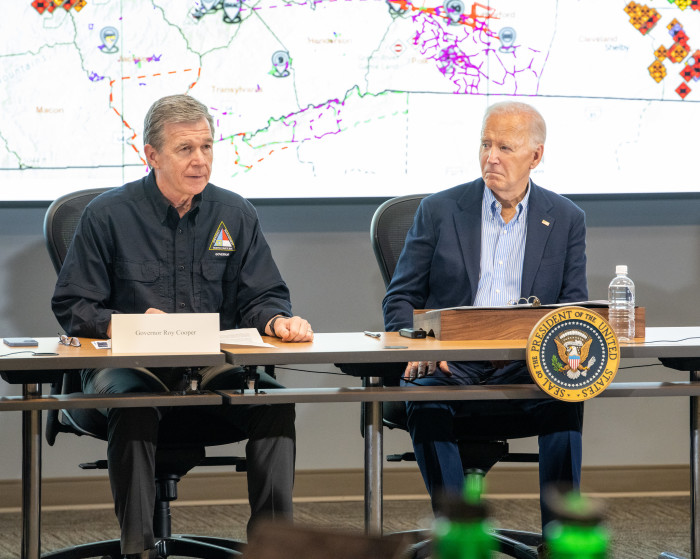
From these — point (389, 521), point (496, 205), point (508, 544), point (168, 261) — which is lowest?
point (389, 521)

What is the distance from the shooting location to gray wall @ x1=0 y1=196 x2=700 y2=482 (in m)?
3.33

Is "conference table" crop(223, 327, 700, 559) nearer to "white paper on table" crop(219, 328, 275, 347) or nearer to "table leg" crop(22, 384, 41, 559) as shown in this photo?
"white paper on table" crop(219, 328, 275, 347)

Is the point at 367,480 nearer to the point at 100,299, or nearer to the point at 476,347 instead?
the point at 476,347

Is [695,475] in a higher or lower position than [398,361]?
lower

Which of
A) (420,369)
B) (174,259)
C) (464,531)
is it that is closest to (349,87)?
(174,259)

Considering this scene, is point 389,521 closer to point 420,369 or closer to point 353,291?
point 353,291

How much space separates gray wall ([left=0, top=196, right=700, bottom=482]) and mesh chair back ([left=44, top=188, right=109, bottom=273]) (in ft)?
2.20

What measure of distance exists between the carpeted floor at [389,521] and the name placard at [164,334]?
4.21ft

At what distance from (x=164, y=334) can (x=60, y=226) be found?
0.91m

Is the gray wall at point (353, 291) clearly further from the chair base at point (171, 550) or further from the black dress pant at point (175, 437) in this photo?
the black dress pant at point (175, 437)

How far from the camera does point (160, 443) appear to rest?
2273 mm

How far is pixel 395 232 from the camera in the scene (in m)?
2.84

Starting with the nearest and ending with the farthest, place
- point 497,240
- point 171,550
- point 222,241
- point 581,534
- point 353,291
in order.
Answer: point 581,534 < point 171,550 < point 222,241 < point 497,240 < point 353,291

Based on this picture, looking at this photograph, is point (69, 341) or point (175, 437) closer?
point (69, 341)
